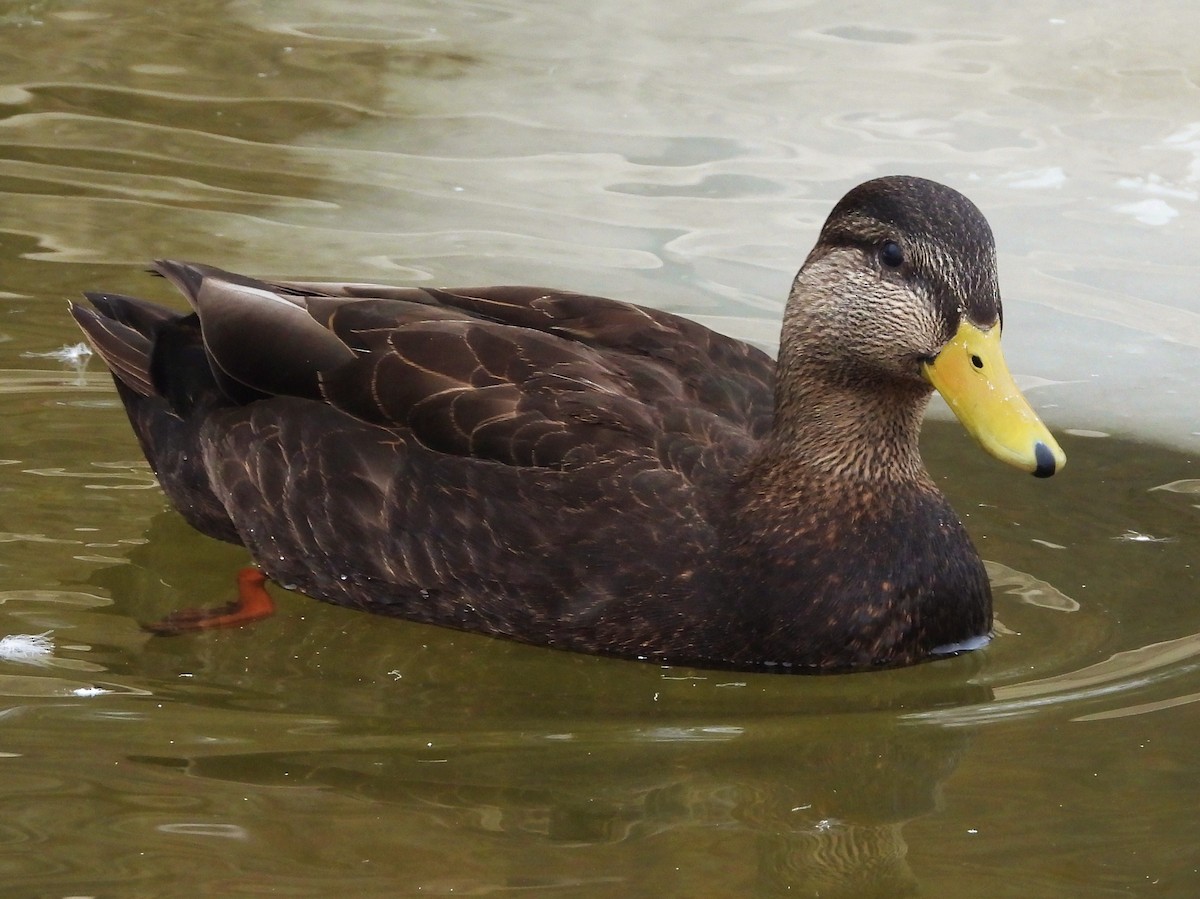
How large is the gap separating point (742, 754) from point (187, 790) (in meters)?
1.24

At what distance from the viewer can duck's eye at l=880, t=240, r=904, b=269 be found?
15.2ft

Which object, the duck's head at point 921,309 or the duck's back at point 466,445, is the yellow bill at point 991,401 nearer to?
the duck's head at point 921,309

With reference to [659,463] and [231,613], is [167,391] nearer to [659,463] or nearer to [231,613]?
[231,613]

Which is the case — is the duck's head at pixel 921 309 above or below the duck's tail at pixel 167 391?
above

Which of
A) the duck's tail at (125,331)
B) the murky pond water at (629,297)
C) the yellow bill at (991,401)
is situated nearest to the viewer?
the murky pond water at (629,297)

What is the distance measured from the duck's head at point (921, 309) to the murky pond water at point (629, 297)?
73 cm

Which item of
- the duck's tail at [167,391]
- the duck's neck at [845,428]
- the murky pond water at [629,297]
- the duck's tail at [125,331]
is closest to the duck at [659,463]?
the duck's neck at [845,428]

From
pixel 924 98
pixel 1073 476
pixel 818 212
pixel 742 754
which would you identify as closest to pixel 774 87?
pixel 924 98

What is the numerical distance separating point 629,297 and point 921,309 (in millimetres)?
2653

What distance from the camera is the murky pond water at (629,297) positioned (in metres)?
3.90

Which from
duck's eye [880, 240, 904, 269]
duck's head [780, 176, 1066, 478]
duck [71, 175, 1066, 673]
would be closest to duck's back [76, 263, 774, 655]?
duck [71, 175, 1066, 673]

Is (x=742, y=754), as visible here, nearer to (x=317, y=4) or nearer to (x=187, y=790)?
(x=187, y=790)

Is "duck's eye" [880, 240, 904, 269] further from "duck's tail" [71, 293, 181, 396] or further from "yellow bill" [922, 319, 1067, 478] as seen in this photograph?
"duck's tail" [71, 293, 181, 396]

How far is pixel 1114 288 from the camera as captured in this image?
7141mm
